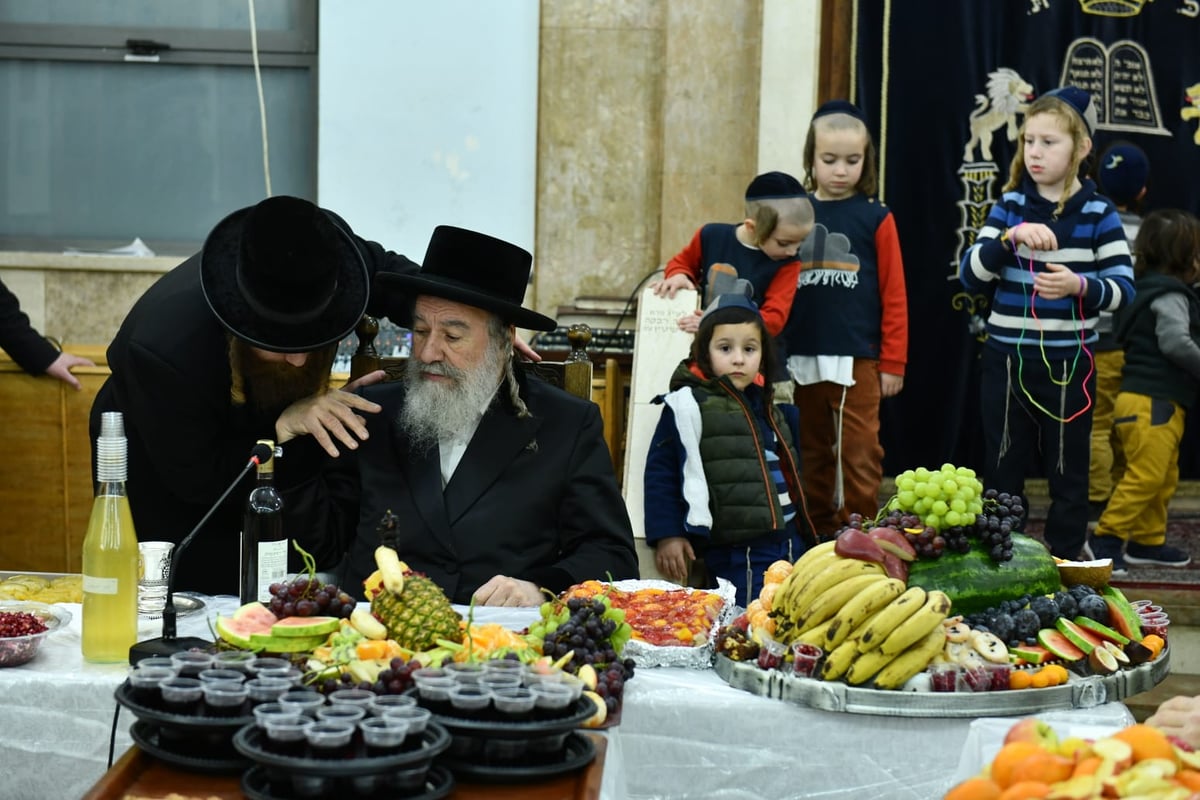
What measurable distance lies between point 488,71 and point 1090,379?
333cm

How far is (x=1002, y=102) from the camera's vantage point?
25.4 feet

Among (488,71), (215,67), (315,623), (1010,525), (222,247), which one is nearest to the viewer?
(315,623)

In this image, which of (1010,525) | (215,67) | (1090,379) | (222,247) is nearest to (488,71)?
(215,67)

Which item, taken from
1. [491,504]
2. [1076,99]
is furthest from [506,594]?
[1076,99]

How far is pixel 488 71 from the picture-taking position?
756 cm

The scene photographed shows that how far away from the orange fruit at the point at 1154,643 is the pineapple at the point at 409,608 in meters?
1.36

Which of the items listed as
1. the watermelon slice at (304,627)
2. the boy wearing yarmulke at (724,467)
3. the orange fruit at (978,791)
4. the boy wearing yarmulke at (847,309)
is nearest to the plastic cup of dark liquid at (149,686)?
the watermelon slice at (304,627)

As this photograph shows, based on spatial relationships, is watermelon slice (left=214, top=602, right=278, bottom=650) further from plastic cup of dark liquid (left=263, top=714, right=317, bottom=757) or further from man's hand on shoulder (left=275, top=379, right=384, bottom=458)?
man's hand on shoulder (left=275, top=379, right=384, bottom=458)

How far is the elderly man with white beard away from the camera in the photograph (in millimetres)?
4039

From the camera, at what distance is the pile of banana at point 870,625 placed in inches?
107

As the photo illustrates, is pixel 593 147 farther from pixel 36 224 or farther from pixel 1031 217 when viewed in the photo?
pixel 36 224

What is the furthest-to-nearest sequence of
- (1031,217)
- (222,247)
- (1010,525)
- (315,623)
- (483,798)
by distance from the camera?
(1031,217) → (222,247) → (1010,525) → (315,623) → (483,798)

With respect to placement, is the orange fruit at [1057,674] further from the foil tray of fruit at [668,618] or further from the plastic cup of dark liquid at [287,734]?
the plastic cup of dark liquid at [287,734]

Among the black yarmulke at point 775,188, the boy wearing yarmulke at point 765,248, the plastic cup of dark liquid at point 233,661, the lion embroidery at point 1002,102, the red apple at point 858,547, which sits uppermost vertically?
the lion embroidery at point 1002,102
